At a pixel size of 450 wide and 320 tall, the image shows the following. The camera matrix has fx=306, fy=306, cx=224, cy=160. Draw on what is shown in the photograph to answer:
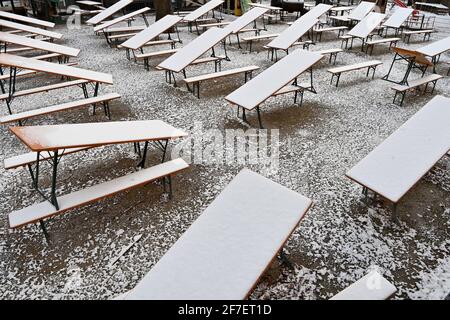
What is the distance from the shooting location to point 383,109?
6.61m

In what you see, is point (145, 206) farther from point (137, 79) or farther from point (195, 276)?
point (137, 79)

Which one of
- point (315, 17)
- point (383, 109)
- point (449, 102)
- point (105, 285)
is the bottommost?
point (105, 285)

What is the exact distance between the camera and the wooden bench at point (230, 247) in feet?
7.33

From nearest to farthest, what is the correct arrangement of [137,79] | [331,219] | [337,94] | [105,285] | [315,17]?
[105,285], [331,219], [337,94], [137,79], [315,17]

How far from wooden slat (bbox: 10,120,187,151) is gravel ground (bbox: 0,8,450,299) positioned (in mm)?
886

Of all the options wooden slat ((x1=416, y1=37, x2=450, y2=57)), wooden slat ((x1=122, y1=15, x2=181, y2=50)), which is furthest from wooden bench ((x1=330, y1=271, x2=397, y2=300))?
wooden slat ((x1=122, y1=15, x2=181, y2=50))

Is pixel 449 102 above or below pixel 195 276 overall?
above

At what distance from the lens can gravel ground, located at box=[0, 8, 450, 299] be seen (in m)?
3.15

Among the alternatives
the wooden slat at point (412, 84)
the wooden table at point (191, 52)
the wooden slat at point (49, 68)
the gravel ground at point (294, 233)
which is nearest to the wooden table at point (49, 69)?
the wooden slat at point (49, 68)

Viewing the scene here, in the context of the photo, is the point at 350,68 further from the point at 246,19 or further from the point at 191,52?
the point at 246,19

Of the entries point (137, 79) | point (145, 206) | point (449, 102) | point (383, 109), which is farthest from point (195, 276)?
point (137, 79)

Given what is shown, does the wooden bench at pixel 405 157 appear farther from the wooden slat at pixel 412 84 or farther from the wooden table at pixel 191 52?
the wooden table at pixel 191 52

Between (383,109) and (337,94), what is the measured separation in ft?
3.65
